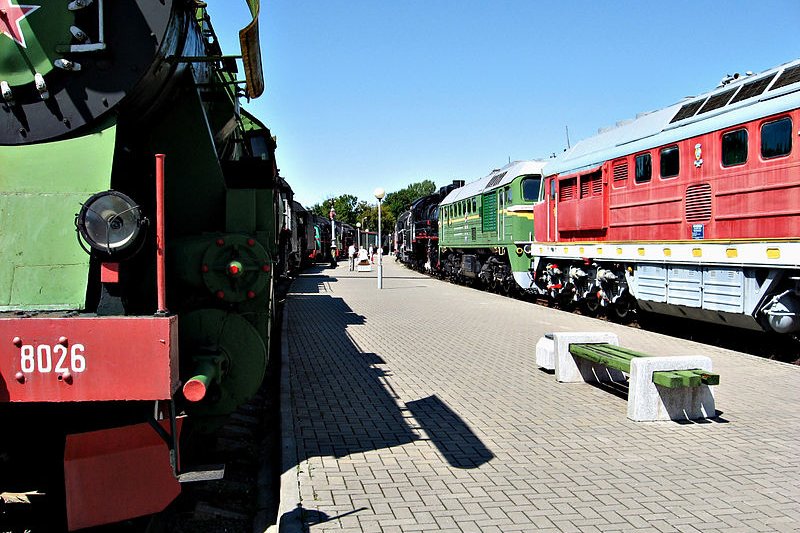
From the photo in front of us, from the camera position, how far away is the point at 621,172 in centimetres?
1277

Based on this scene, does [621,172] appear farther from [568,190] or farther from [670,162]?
[568,190]

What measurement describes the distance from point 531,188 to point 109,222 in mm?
16544

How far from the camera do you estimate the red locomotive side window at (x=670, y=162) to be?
11.0 metres

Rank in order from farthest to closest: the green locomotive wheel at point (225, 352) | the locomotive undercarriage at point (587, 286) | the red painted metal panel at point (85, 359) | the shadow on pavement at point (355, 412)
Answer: the locomotive undercarriage at point (587, 286)
the shadow on pavement at point (355, 412)
the green locomotive wheel at point (225, 352)
the red painted metal panel at point (85, 359)

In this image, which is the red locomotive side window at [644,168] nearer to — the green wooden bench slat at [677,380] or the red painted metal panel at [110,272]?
the green wooden bench slat at [677,380]

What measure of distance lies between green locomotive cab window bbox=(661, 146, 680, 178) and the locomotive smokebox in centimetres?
903

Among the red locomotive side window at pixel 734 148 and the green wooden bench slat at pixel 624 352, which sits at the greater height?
the red locomotive side window at pixel 734 148

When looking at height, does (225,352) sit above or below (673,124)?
below

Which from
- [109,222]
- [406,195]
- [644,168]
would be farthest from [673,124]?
[406,195]

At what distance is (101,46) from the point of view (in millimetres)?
3875

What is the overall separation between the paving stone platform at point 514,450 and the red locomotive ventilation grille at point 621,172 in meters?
3.66

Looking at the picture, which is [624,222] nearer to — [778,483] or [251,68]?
[778,483]

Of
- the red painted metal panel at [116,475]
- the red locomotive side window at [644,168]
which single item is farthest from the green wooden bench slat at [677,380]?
the red locomotive side window at [644,168]

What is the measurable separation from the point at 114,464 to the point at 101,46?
2317mm
